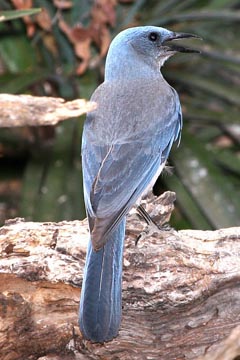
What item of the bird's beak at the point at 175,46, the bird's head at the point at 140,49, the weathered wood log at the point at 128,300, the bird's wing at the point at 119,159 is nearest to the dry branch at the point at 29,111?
the bird's wing at the point at 119,159

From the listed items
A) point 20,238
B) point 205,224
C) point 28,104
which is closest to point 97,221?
point 20,238

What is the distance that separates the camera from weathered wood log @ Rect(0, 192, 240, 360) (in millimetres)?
3770

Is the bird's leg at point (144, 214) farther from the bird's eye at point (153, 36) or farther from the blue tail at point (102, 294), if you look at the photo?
the bird's eye at point (153, 36)

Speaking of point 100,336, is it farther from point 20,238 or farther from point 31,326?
point 20,238

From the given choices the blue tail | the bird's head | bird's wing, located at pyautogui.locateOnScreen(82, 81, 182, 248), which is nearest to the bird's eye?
the bird's head

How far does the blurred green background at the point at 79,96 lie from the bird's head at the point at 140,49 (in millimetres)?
888

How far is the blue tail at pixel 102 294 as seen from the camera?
11.9ft

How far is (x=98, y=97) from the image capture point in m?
4.71

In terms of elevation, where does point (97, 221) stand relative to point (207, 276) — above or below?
above

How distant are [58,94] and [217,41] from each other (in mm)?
1321

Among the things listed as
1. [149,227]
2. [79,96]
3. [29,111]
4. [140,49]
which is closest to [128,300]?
[149,227]

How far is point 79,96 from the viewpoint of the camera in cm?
606

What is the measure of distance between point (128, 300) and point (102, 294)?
0.18 meters

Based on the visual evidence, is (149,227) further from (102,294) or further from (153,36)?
(153,36)
